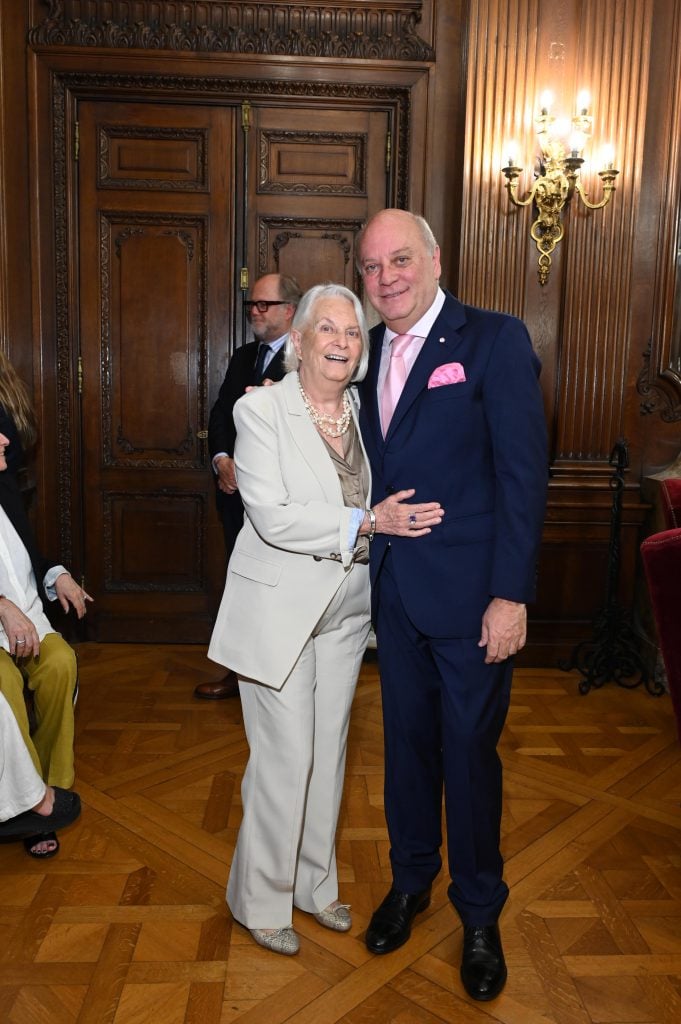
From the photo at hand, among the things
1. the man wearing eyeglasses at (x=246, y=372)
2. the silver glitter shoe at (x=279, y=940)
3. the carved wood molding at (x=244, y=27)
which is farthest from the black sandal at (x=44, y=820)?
the carved wood molding at (x=244, y=27)

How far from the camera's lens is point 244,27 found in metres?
4.64

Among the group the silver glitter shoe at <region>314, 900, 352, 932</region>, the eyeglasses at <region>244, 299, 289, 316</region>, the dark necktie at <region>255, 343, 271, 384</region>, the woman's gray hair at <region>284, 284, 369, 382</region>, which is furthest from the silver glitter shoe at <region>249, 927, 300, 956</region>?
the eyeglasses at <region>244, 299, 289, 316</region>

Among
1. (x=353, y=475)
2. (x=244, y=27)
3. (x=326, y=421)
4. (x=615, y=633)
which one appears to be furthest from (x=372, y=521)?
(x=244, y=27)

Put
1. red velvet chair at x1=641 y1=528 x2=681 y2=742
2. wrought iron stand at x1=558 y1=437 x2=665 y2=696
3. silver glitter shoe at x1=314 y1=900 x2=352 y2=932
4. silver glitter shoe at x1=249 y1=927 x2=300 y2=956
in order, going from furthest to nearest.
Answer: wrought iron stand at x1=558 y1=437 x2=665 y2=696 < silver glitter shoe at x1=314 y1=900 x2=352 y2=932 < silver glitter shoe at x1=249 y1=927 x2=300 y2=956 < red velvet chair at x1=641 y1=528 x2=681 y2=742

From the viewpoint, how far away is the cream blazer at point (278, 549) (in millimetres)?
2092

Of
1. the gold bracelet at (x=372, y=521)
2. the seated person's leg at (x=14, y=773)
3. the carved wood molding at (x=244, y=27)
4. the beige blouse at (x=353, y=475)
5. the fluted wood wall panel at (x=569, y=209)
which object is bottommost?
the seated person's leg at (x=14, y=773)

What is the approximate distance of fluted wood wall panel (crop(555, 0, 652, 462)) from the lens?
4.50m

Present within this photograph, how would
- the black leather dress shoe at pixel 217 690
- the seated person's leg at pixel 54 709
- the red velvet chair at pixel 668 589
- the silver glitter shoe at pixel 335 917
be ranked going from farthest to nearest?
1. the black leather dress shoe at pixel 217 690
2. the seated person's leg at pixel 54 709
3. the silver glitter shoe at pixel 335 917
4. the red velvet chair at pixel 668 589

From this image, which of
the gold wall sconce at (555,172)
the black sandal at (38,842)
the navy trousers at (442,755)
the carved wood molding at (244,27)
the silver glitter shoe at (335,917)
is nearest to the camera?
the navy trousers at (442,755)

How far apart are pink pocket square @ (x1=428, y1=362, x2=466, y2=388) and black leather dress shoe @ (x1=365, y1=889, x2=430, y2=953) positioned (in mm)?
1302

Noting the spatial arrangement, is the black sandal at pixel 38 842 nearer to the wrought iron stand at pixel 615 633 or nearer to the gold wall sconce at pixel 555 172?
the wrought iron stand at pixel 615 633

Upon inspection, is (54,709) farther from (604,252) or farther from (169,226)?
Answer: (604,252)

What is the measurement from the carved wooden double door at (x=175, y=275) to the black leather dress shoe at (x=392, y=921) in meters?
2.95

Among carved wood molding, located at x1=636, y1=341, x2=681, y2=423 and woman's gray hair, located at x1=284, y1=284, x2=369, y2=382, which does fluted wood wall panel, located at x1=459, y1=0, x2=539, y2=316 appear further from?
woman's gray hair, located at x1=284, y1=284, x2=369, y2=382
